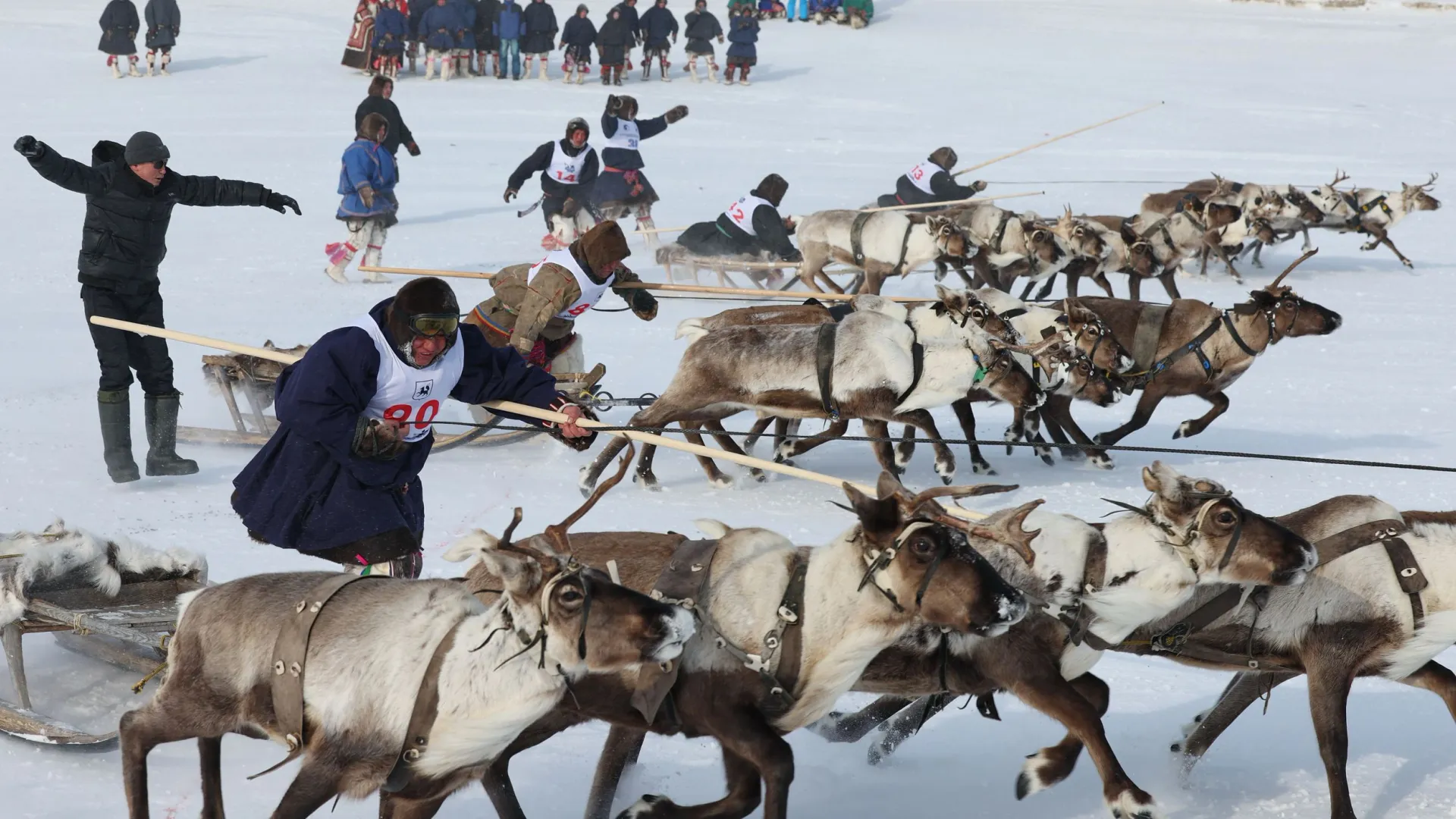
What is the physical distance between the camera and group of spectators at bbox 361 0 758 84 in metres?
22.8

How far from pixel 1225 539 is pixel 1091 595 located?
0.38 m

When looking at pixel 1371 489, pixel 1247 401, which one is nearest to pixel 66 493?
pixel 1371 489

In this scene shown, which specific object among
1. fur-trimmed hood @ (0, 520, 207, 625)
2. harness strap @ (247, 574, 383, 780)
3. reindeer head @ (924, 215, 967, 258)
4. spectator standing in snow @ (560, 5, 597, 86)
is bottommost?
fur-trimmed hood @ (0, 520, 207, 625)

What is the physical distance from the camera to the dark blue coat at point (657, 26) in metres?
24.7

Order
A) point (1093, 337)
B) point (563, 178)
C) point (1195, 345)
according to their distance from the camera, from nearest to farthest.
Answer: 1. point (1093, 337)
2. point (1195, 345)
3. point (563, 178)

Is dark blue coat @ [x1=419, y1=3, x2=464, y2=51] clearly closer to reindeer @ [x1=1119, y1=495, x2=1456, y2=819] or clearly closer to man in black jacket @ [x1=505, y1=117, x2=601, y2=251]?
man in black jacket @ [x1=505, y1=117, x2=601, y2=251]

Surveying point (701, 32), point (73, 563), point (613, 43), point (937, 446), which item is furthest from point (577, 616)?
point (701, 32)

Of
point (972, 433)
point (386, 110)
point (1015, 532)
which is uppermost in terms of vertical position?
point (386, 110)

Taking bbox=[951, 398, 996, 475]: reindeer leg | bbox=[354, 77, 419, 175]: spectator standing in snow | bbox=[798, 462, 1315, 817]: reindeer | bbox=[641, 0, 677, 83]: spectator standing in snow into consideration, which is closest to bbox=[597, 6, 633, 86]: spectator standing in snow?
bbox=[641, 0, 677, 83]: spectator standing in snow

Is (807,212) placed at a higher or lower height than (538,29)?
lower

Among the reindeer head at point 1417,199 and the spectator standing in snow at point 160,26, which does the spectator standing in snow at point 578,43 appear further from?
the reindeer head at point 1417,199

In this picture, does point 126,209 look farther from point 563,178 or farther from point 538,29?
point 538,29

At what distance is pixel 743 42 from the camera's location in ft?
81.8

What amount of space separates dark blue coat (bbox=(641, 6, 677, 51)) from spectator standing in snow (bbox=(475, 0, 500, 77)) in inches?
101
